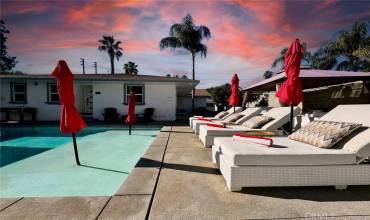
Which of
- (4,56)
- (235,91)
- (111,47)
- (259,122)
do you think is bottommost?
(259,122)

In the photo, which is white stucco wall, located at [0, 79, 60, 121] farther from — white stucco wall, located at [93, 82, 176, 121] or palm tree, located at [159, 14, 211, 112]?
palm tree, located at [159, 14, 211, 112]

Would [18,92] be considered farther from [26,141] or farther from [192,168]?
[192,168]

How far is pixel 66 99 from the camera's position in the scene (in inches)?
179

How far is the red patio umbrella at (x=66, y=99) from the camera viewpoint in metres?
4.43

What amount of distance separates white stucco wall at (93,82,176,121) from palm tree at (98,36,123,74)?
77.1 ft

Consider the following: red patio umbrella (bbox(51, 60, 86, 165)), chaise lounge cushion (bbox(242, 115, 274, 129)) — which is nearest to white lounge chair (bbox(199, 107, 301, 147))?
chaise lounge cushion (bbox(242, 115, 274, 129))

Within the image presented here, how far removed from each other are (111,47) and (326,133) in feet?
125

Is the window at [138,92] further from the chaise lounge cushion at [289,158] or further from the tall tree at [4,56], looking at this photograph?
the tall tree at [4,56]

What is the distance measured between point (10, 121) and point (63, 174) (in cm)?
1264

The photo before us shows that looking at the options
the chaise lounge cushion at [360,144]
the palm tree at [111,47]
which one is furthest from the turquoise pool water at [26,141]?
the palm tree at [111,47]

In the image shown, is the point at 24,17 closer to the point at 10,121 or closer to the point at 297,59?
the point at 10,121

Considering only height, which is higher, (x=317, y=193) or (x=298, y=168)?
(x=298, y=168)

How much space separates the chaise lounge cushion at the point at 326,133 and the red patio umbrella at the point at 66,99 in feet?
14.5

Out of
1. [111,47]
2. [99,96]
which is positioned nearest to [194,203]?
[99,96]
